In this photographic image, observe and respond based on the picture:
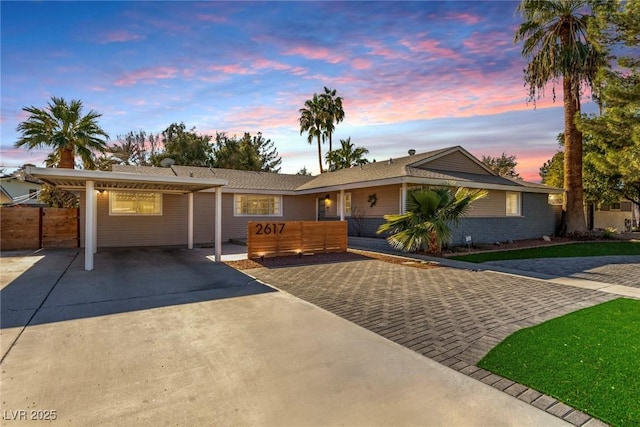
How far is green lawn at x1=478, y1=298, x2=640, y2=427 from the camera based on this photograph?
2.78 m

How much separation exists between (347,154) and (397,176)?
2012 cm

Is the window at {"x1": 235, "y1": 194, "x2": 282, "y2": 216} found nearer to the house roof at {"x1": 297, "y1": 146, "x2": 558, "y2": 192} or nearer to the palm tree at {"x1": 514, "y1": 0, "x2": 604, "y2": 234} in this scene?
the house roof at {"x1": 297, "y1": 146, "x2": 558, "y2": 192}

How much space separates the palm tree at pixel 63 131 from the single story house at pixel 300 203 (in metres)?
1.60

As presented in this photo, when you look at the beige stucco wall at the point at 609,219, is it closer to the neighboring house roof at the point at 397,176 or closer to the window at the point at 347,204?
the neighboring house roof at the point at 397,176

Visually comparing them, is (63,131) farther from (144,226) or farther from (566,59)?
(566,59)

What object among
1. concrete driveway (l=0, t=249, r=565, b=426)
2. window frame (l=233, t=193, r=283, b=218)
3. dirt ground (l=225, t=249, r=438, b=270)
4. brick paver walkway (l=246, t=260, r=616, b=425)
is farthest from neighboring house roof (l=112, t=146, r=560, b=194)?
concrete driveway (l=0, t=249, r=565, b=426)

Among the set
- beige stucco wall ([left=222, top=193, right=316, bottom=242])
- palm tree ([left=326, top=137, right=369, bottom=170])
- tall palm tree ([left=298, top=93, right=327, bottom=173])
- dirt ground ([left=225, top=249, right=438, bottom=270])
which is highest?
tall palm tree ([left=298, top=93, right=327, bottom=173])

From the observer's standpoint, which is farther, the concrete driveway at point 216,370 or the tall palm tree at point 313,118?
the tall palm tree at point 313,118

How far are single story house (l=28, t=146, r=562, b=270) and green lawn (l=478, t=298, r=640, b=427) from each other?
8293mm

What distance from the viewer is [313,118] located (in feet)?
106

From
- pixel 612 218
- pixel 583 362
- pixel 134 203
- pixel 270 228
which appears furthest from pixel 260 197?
pixel 612 218

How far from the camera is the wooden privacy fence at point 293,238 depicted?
10.9m

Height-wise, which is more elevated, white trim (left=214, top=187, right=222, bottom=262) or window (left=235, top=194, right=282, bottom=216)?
window (left=235, top=194, right=282, bottom=216)

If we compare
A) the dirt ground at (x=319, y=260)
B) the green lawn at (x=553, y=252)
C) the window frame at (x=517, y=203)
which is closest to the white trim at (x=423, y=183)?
the window frame at (x=517, y=203)
